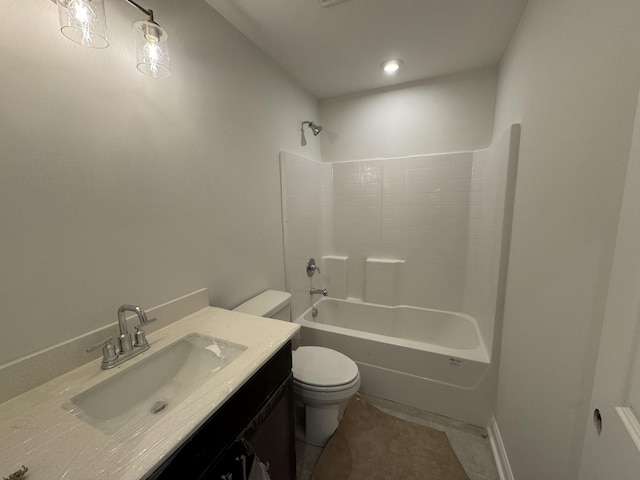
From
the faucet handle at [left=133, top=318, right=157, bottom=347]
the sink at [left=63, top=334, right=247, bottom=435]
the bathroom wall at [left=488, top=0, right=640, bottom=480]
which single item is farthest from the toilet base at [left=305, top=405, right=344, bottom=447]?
the faucet handle at [left=133, top=318, right=157, bottom=347]

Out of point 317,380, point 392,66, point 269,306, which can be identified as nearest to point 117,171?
point 269,306

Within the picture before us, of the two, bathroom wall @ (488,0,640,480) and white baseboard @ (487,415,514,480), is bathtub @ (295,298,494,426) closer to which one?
white baseboard @ (487,415,514,480)

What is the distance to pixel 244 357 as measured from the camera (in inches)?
34.7

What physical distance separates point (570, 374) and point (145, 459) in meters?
1.19

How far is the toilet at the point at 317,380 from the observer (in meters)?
1.33

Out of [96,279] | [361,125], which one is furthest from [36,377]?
[361,125]

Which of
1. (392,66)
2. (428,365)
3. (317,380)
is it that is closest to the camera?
(317,380)

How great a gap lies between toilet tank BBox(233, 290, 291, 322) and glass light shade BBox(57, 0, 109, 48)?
126 centimetres

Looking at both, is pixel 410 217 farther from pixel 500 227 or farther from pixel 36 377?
pixel 36 377

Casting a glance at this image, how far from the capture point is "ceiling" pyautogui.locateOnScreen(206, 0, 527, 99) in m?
1.30

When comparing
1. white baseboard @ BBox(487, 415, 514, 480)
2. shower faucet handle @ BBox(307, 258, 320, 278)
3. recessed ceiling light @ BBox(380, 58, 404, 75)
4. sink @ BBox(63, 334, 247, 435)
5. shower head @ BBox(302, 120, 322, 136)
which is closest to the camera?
sink @ BBox(63, 334, 247, 435)

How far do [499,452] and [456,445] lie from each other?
8.6 inches

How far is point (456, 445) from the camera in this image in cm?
148

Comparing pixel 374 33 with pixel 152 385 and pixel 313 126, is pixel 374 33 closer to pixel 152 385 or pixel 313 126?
pixel 313 126
